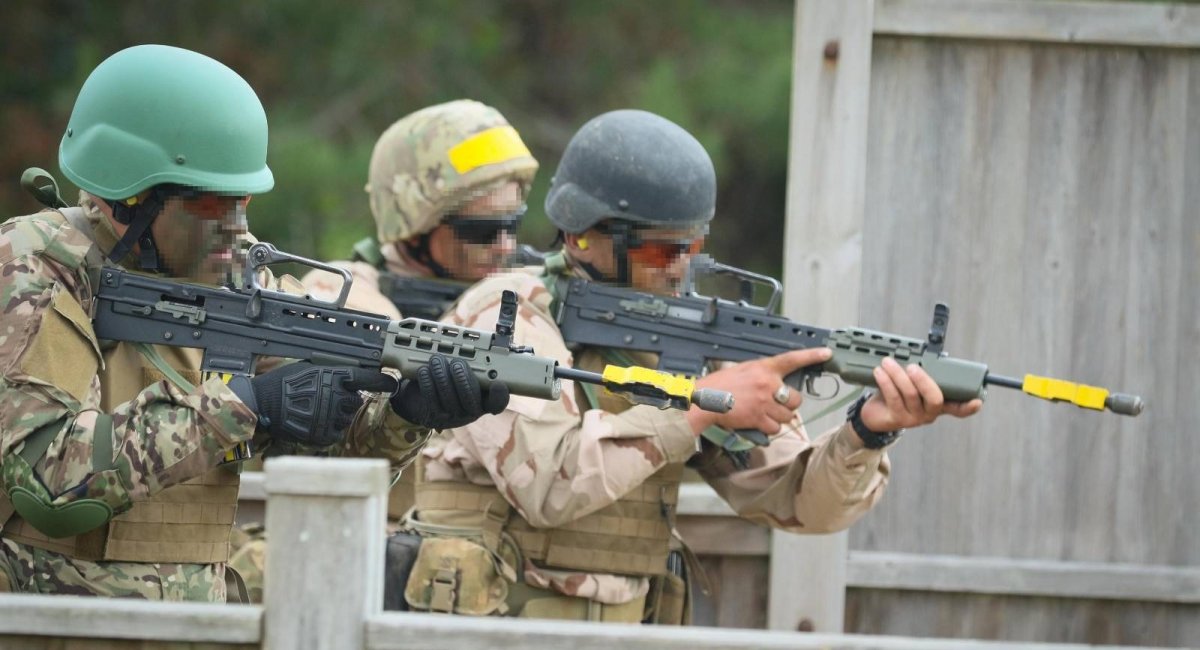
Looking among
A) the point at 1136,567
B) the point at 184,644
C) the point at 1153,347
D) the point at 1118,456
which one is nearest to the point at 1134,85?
the point at 1153,347

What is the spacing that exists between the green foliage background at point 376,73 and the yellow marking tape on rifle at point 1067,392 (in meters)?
7.55

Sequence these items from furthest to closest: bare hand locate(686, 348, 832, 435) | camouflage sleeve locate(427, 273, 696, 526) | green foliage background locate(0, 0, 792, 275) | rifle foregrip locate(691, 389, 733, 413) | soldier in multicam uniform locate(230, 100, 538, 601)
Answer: green foliage background locate(0, 0, 792, 275), soldier in multicam uniform locate(230, 100, 538, 601), bare hand locate(686, 348, 832, 435), camouflage sleeve locate(427, 273, 696, 526), rifle foregrip locate(691, 389, 733, 413)

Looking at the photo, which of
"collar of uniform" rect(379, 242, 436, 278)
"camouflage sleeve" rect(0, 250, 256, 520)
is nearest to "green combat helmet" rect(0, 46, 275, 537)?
"camouflage sleeve" rect(0, 250, 256, 520)

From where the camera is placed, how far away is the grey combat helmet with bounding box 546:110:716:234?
4.46 m

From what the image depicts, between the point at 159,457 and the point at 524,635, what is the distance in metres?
0.95

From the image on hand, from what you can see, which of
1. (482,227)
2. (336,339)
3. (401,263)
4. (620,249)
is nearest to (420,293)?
(401,263)

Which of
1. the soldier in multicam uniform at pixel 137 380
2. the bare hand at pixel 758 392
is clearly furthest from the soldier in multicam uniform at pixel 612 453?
the soldier in multicam uniform at pixel 137 380

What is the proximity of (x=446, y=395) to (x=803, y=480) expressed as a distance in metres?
1.41

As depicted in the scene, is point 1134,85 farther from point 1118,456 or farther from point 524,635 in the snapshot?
point 524,635

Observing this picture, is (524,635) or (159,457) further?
(159,457)

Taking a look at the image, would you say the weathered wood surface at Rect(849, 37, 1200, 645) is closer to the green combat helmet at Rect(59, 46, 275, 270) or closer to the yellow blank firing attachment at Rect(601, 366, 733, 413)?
the yellow blank firing attachment at Rect(601, 366, 733, 413)

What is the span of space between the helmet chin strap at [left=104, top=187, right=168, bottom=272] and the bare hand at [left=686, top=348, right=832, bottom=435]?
153 centimetres

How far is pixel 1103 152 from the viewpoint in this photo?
5348 mm

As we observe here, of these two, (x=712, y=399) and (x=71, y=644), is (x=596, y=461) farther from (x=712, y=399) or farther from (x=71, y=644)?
(x=71, y=644)
